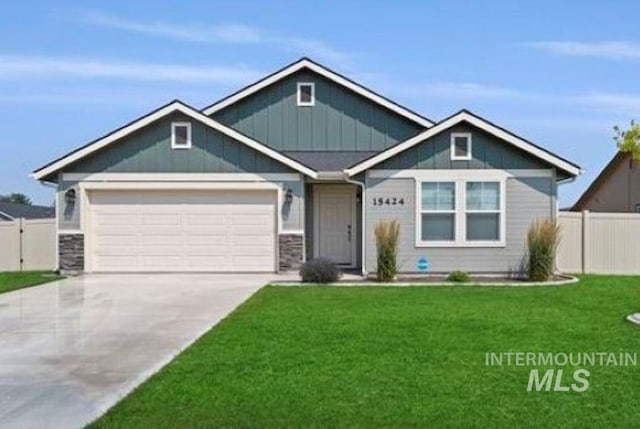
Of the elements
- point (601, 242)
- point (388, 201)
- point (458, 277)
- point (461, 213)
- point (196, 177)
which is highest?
point (196, 177)

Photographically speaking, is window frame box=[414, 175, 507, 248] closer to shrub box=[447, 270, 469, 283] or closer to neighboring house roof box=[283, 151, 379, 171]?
shrub box=[447, 270, 469, 283]

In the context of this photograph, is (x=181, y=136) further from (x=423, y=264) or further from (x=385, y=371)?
(x=385, y=371)

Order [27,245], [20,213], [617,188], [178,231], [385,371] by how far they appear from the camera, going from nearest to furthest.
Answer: [385,371] < [178,231] < [27,245] < [617,188] < [20,213]

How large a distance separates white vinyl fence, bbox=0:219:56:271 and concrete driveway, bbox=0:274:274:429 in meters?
4.20

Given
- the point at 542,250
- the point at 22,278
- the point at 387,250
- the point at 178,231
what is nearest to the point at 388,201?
the point at 387,250

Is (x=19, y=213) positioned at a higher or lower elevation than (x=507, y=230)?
higher

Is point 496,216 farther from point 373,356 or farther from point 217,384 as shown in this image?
point 217,384

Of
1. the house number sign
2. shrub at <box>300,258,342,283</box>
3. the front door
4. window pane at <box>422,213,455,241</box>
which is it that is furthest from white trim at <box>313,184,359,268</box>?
shrub at <box>300,258,342,283</box>

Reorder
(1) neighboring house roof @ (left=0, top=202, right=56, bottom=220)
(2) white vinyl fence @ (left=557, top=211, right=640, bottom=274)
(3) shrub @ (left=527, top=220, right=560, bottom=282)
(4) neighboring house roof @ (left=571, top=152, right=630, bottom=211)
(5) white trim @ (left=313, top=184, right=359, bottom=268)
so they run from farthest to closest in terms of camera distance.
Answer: (1) neighboring house roof @ (left=0, top=202, right=56, bottom=220)
(4) neighboring house roof @ (left=571, top=152, right=630, bottom=211)
(5) white trim @ (left=313, top=184, right=359, bottom=268)
(2) white vinyl fence @ (left=557, top=211, right=640, bottom=274)
(3) shrub @ (left=527, top=220, right=560, bottom=282)

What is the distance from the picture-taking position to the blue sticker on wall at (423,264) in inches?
747

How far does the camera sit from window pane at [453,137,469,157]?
18.9 m

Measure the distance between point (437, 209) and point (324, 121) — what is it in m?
5.62

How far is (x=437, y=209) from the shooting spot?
62.2 feet

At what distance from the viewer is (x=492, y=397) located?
6719mm
